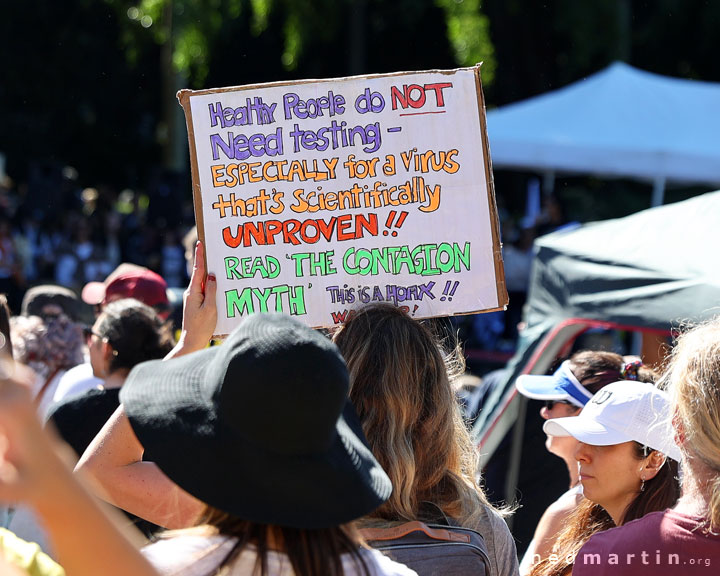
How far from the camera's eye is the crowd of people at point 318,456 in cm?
121

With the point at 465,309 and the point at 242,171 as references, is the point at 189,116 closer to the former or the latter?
the point at 242,171

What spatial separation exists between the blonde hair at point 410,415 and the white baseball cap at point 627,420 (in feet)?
1.61

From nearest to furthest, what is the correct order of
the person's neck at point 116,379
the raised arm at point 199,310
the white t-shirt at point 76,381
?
the raised arm at point 199,310 → the person's neck at point 116,379 → the white t-shirt at point 76,381

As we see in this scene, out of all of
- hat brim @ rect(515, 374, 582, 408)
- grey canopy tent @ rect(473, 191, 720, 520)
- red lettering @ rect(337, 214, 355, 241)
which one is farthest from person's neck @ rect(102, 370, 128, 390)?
grey canopy tent @ rect(473, 191, 720, 520)

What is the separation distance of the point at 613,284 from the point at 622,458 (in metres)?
1.88

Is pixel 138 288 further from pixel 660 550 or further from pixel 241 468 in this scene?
pixel 241 468

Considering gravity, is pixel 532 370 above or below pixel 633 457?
below

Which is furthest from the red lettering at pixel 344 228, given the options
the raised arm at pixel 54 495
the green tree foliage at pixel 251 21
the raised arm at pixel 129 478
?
the green tree foliage at pixel 251 21

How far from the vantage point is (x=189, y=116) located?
247 centimetres

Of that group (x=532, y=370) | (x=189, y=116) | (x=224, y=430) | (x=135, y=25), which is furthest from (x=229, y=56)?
(x=224, y=430)

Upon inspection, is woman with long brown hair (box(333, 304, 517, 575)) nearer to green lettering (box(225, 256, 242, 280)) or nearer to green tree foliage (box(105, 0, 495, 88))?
green lettering (box(225, 256, 242, 280))

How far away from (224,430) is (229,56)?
20.5 m

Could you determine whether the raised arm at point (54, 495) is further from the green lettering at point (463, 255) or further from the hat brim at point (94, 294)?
the hat brim at point (94, 294)

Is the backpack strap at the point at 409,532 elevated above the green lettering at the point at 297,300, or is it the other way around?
the green lettering at the point at 297,300
